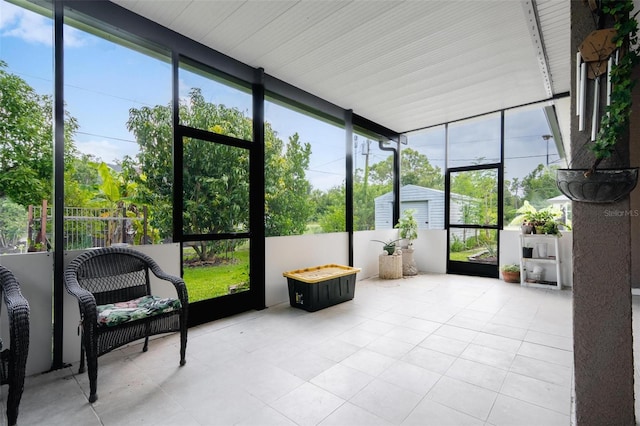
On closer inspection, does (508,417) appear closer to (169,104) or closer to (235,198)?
(235,198)

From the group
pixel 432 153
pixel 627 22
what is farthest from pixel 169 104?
pixel 432 153

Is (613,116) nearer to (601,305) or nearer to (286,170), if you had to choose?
(601,305)

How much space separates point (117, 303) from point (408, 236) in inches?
200

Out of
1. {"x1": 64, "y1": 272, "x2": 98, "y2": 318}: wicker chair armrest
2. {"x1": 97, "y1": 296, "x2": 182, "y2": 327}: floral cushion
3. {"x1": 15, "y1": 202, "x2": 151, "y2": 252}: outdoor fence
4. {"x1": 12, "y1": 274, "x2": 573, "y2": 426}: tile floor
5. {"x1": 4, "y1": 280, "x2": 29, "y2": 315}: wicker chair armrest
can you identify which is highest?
{"x1": 15, "y1": 202, "x2": 151, "y2": 252}: outdoor fence

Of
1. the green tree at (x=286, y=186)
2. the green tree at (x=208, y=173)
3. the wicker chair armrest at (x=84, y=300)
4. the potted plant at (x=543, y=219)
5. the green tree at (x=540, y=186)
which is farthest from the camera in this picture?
the green tree at (x=540, y=186)

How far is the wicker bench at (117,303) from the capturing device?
1.94m

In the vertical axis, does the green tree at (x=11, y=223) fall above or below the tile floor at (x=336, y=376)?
above

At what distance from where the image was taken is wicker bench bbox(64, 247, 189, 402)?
6.36ft

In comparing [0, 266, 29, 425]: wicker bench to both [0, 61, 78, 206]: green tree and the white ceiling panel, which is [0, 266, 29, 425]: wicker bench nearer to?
[0, 61, 78, 206]: green tree

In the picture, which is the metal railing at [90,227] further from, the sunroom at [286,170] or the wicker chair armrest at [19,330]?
the wicker chair armrest at [19,330]

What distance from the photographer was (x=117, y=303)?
7.93 feet

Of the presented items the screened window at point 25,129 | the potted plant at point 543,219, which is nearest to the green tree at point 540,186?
the potted plant at point 543,219

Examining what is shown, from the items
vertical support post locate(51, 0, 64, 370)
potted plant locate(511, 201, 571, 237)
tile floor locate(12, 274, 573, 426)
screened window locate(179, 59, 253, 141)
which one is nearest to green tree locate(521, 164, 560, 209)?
potted plant locate(511, 201, 571, 237)

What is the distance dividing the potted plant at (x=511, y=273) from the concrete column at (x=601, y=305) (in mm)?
3981
